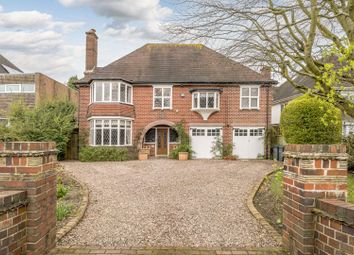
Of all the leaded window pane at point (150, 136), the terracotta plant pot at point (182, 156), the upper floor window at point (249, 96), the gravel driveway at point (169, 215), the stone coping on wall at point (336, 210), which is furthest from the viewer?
the leaded window pane at point (150, 136)

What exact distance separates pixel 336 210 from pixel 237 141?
50.3 ft

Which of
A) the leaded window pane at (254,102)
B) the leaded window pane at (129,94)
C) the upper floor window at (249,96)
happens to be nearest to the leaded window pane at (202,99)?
the upper floor window at (249,96)

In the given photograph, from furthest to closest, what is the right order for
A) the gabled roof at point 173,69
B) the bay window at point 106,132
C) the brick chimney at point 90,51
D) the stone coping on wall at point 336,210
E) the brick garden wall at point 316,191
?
the brick chimney at point 90,51, the gabled roof at point 173,69, the bay window at point 106,132, the brick garden wall at point 316,191, the stone coping on wall at point 336,210

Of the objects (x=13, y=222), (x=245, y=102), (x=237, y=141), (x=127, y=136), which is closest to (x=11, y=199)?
(x=13, y=222)

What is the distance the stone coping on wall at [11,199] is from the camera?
2447 millimetres

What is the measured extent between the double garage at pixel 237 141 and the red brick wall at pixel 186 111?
0.43 meters

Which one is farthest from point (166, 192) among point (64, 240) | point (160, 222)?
point (64, 240)

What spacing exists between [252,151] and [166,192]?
11611mm

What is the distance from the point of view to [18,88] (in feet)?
75.0

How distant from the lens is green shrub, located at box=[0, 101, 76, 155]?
14977 millimetres

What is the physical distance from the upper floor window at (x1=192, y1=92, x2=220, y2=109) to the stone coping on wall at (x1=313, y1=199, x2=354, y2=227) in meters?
14.7

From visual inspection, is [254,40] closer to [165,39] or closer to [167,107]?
[165,39]

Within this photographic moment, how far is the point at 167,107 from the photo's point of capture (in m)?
17.8

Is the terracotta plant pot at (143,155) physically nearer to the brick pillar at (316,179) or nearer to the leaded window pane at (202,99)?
the leaded window pane at (202,99)
